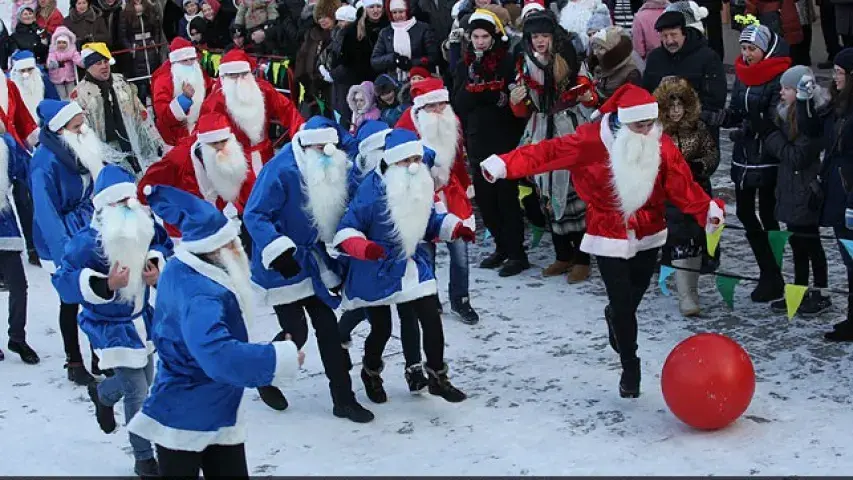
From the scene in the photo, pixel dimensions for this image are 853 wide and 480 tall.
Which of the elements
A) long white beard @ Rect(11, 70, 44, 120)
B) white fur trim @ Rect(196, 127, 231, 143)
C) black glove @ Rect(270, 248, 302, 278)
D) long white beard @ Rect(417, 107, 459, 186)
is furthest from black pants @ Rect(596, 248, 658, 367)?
long white beard @ Rect(11, 70, 44, 120)

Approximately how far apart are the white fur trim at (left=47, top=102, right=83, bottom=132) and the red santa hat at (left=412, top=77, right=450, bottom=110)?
207 cm

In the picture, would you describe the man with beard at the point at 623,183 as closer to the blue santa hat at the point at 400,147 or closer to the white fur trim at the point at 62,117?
the blue santa hat at the point at 400,147

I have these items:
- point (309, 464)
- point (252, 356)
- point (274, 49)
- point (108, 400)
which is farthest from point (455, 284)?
point (274, 49)

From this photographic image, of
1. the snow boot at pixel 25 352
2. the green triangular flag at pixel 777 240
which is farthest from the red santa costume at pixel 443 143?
the snow boot at pixel 25 352

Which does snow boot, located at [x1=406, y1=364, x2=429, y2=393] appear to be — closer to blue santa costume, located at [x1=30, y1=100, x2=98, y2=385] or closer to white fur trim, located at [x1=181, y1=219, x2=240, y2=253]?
blue santa costume, located at [x1=30, y1=100, x2=98, y2=385]

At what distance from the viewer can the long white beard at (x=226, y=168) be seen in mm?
8602

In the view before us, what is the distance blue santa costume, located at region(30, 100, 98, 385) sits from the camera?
26.3 feet

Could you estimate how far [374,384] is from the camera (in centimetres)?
780

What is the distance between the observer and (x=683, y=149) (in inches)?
350

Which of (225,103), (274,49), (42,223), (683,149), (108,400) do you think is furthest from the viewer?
(274,49)

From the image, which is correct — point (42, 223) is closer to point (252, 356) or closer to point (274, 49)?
point (252, 356)

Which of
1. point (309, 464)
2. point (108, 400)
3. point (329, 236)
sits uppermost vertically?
point (329, 236)

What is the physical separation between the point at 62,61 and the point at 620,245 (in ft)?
28.8

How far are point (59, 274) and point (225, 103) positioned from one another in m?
3.26
